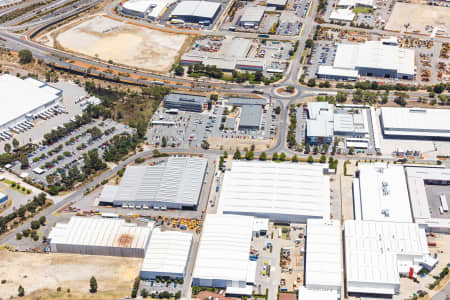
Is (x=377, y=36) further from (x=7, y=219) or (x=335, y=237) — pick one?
(x=7, y=219)

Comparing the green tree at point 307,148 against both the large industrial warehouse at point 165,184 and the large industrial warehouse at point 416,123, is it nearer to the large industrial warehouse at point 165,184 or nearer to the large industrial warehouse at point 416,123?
the large industrial warehouse at point 416,123

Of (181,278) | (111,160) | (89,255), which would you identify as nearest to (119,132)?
(111,160)

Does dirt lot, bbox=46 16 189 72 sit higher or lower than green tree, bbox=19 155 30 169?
higher

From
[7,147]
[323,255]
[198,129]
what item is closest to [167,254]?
[323,255]

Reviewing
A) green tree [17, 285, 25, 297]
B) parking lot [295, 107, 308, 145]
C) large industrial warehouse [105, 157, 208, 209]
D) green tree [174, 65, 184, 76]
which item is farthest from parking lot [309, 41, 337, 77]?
green tree [17, 285, 25, 297]

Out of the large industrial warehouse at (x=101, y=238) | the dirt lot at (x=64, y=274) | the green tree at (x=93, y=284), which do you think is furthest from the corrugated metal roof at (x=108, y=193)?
the green tree at (x=93, y=284)

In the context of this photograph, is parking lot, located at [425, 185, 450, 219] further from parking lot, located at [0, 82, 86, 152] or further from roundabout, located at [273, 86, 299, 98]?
parking lot, located at [0, 82, 86, 152]
